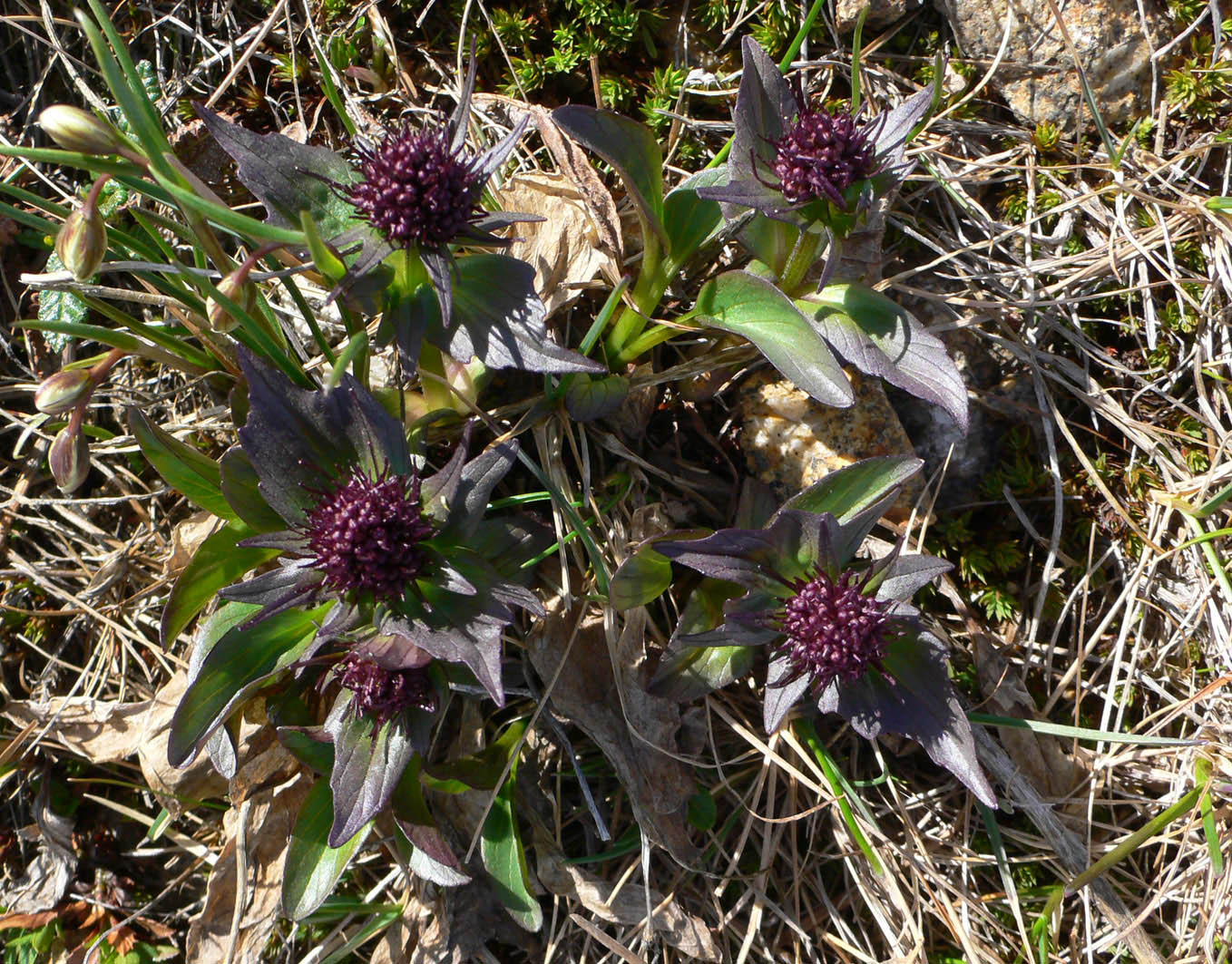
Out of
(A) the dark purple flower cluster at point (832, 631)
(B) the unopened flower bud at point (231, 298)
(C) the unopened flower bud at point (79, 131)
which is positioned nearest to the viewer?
(C) the unopened flower bud at point (79, 131)

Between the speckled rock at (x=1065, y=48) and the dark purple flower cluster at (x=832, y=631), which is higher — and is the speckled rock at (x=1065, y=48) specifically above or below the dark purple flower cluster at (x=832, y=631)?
above

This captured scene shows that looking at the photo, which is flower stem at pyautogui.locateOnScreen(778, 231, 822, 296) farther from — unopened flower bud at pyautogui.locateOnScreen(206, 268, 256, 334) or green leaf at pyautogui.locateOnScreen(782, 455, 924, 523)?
unopened flower bud at pyautogui.locateOnScreen(206, 268, 256, 334)

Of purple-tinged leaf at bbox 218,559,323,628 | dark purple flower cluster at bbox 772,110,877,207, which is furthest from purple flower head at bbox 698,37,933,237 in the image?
purple-tinged leaf at bbox 218,559,323,628

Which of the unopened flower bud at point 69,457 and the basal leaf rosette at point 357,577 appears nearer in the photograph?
the basal leaf rosette at point 357,577

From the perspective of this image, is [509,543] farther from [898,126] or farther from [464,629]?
[898,126]

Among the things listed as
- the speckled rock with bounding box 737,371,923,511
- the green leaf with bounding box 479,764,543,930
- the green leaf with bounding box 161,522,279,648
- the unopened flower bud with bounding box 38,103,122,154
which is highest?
the unopened flower bud with bounding box 38,103,122,154

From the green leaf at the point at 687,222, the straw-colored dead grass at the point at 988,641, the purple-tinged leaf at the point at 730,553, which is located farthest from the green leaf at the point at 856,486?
the green leaf at the point at 687,222

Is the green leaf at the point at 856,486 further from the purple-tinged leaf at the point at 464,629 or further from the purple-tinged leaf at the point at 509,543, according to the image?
the purple-tinged leaf at the point at 464,629

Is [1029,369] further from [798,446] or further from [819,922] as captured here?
[819,922]

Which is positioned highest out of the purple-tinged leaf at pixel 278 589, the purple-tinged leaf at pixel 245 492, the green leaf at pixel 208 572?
the purple-tinged leaf at pixel 245 492
